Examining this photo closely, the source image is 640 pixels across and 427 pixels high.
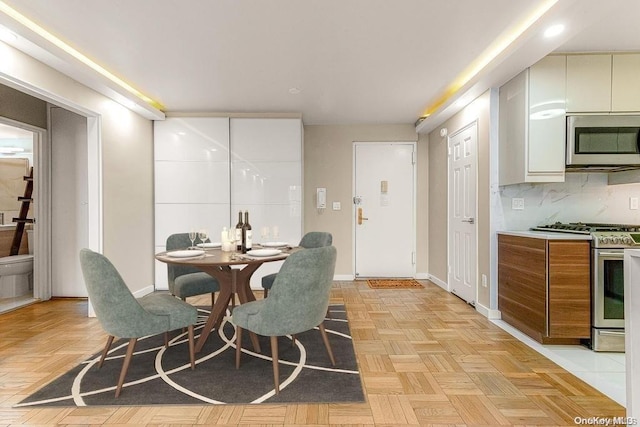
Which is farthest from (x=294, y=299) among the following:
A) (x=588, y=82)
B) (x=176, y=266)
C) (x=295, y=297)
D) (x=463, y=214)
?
(x=588, y=82)

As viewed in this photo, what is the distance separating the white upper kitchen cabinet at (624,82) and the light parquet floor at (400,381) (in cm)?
230

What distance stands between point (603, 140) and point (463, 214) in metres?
1.55

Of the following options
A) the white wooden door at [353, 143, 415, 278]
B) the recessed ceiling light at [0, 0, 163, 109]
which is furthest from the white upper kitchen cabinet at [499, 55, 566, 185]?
the recessed ceiling light at [0, 0, 163, 109]

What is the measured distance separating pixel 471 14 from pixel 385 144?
3.13m

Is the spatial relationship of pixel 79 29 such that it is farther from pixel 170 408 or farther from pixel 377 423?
pixel 377 423

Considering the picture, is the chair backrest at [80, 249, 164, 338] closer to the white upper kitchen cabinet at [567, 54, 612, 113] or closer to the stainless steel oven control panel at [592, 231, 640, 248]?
the stainless steel oven control panel at [592, 231, 640, 248]

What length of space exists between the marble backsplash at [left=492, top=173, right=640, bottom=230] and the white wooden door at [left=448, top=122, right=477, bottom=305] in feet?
1.50

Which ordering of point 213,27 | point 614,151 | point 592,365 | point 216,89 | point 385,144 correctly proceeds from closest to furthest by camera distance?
point 592,365 → point 213,27 → point 614,151 → point 216,89 → point 385,144

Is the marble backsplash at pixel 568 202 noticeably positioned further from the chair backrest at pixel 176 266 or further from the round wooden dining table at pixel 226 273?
the chair backrest at pixel 176 266

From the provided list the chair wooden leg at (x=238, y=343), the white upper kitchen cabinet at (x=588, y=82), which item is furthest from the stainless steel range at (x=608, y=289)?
the chair wooden leg at (x=238, y=343)

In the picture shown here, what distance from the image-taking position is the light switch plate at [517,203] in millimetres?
3521

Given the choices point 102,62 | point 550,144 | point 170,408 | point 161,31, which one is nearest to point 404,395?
point 170,408

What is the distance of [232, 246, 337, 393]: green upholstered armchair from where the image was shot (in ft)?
6.84

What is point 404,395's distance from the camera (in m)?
2.11
